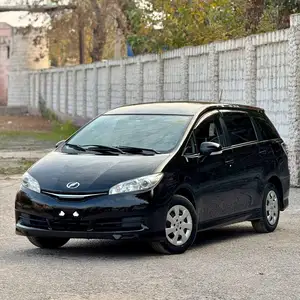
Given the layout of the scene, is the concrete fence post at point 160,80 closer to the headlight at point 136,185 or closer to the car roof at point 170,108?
the car roof at point 170,108

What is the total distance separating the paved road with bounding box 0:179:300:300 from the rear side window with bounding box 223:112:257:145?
1.13 m

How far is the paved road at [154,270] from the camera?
A: 8984mm

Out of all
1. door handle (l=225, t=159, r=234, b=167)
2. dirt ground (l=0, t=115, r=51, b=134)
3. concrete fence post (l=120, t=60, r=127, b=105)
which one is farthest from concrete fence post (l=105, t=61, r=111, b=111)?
door handle (l=225, t=159, r=234, b=167)

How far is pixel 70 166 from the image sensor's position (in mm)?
11391

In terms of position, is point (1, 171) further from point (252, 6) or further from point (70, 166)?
point (70, 166)

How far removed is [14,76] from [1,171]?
46555 millimetres

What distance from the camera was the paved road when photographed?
898 cm

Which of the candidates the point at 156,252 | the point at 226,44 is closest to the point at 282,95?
the point at 226,44

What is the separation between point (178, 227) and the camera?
11320mm

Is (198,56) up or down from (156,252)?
up

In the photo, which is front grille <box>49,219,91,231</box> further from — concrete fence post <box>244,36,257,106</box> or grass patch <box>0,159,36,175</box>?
grass patch <box>0,159,36,175</box>

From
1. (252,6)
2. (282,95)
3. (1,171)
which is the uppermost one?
(252,6)

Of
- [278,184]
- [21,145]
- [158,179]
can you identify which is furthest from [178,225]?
[21,145]

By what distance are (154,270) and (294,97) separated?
9878 mm
